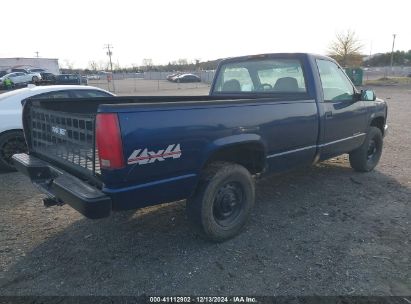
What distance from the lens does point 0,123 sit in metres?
5.88

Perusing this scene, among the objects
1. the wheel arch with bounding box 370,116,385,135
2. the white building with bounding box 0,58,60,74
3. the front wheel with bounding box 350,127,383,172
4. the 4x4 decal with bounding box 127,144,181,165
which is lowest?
the front wheel with bounding box 350,127,383,172

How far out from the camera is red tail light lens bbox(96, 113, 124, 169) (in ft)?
8.53

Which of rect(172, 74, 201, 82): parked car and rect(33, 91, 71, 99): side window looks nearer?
rect(33, 91, 71, 99): side window

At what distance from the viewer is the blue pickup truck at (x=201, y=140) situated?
2.74m

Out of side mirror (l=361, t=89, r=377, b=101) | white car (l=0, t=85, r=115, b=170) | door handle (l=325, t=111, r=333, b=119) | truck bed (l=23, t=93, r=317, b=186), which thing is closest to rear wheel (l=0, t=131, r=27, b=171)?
white car (l=0, t=85, r=115, b=170)

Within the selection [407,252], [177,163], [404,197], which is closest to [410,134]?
[404,197]

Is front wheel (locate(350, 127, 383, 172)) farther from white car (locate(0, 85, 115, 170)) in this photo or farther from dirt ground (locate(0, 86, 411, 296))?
white car (locate(0, 85, 115, 170))

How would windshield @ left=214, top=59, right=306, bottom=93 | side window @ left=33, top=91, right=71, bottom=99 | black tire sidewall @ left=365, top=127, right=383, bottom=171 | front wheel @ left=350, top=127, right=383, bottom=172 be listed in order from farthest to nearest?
side window @ left=33, top=91, right=71, bottom=99
black tire sidewall @ left=365, top=127, right=383, bottom=171
front wheel @ left=350, top=127, right=383, bottom=172
windshield @ left=214, top=59, right=306, bottom=93

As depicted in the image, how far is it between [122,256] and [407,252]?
9.08ft

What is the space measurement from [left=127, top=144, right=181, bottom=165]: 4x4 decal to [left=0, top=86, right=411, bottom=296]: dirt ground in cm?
105

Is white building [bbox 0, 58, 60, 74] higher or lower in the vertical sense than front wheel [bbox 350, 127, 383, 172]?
higher

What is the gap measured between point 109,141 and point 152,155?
0.37m

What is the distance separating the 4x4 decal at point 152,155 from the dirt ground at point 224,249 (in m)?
1.05

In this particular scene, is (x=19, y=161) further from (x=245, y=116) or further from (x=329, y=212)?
(x=329, y=212)
